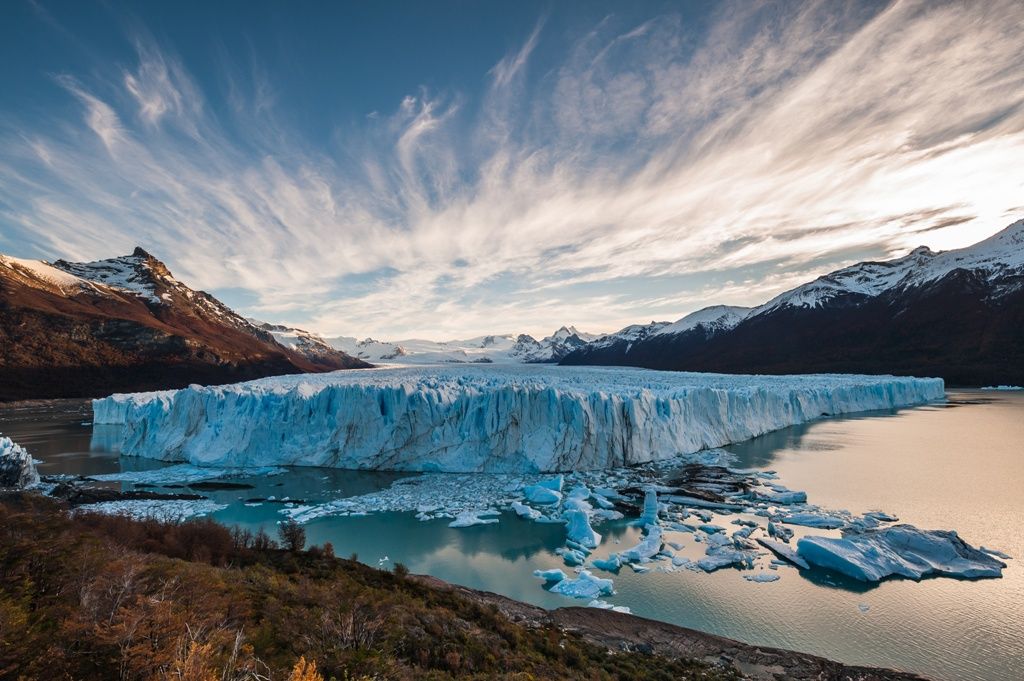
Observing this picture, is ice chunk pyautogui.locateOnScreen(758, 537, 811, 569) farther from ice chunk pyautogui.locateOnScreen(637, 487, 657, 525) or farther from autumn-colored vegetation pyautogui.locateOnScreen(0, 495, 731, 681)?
autumn-colored vegetation pyautogui.locateOnScreen(0, 495, 731, 681)

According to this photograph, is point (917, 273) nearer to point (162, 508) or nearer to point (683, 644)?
point (683, 644)

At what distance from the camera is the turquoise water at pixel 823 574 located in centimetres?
748

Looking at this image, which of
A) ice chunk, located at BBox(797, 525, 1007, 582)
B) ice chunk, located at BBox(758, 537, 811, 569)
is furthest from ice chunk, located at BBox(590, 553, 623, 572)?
ice chunk, located at BBox(797, 525, 1007, 582)

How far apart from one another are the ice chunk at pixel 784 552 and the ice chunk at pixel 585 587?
424 centimetres

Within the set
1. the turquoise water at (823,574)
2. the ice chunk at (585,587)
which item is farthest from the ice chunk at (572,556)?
the ice chunk at (585,587)

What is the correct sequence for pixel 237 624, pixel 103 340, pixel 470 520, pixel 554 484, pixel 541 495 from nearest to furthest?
1. pixel 237 624
2. pixel 470 520
3. pixel 541 495
4. pixel 554 484
5. pixel 103 340

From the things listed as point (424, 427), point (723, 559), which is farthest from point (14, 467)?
point (723, 559)

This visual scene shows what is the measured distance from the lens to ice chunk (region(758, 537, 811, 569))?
995 centimetres

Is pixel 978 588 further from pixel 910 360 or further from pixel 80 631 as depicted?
pixel 910 360

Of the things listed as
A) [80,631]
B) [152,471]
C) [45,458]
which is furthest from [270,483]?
[80,631]

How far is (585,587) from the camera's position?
360 inches

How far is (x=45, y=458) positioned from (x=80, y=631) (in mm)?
25903

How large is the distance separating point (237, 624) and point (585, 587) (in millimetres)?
6488

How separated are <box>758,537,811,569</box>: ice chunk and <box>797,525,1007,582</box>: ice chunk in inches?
7.6
